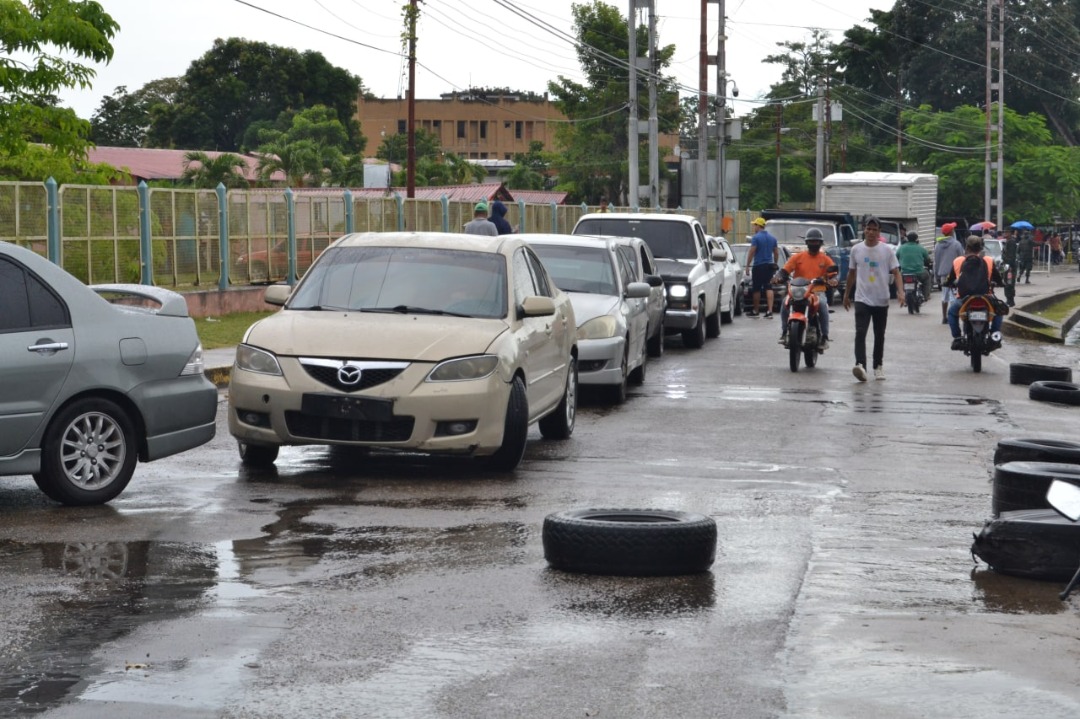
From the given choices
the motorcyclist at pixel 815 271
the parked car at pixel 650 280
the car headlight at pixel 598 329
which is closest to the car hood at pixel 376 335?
the car headlight at pixel 598 329

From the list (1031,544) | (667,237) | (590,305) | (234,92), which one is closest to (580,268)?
(590,305)

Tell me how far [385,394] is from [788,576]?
3596mm

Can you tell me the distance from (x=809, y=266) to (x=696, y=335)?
411cm

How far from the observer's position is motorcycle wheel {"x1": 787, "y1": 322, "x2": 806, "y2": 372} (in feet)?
67.1

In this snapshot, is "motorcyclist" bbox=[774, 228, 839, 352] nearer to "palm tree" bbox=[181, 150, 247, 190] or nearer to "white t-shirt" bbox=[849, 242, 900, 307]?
"white t-shirt" bbox=[849, 242, 900, 307]

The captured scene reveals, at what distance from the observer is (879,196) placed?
4816 centimetres

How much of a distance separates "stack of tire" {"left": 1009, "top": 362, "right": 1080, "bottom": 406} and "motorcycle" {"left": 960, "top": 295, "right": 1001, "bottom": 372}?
3.03ft

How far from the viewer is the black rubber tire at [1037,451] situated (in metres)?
10.5

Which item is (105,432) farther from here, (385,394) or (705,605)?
(705,605)

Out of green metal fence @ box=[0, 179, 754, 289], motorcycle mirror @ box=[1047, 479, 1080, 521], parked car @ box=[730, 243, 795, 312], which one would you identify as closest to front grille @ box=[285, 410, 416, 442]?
motorcycle mirror @ box=[1047, 479, 1080, 521]

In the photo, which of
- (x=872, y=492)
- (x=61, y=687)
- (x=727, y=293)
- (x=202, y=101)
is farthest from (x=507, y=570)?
(x=202, y=101)

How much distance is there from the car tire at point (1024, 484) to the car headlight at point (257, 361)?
4617 mm

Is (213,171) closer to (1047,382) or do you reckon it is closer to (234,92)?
(234,92)

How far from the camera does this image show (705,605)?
718cm
